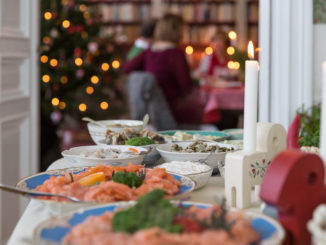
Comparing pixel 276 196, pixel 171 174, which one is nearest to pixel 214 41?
pixel 171 174

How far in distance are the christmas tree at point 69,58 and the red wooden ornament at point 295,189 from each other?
3732mm

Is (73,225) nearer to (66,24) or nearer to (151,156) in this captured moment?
(151,156)

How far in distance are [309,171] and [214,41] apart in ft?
19.8

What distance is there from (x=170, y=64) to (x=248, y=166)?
351 centimetres

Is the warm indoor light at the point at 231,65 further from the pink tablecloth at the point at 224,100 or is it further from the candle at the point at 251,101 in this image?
the candle at the point at 251,101

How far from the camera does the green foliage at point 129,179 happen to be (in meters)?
1.02

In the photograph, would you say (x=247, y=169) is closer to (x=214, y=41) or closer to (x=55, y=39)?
(x=55, y=39)

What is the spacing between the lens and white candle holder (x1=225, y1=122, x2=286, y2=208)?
98cm

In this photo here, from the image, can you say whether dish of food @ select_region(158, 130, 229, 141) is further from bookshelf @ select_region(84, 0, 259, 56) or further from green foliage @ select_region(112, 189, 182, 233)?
bookshelf @ select_region(84, 0, 259, 56)

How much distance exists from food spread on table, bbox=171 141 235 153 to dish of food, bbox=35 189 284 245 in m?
0.65

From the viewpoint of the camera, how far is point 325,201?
2.51 feet

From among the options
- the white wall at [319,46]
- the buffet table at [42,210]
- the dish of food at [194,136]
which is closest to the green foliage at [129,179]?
the buffet table at [42,210]

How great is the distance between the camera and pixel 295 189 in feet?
2.38

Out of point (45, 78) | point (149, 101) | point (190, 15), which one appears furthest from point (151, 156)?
point (190, 15)
